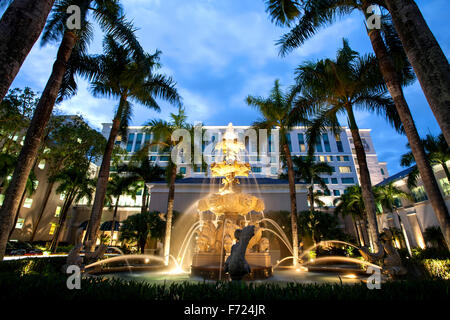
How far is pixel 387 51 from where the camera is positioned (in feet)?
29.2

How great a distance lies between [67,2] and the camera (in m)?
9.71

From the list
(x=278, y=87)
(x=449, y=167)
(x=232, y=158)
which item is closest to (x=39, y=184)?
(x=232, y=158)

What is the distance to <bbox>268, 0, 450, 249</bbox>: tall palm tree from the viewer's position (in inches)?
252

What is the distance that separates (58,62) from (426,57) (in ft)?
38.0

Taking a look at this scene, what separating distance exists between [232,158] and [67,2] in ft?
35.0

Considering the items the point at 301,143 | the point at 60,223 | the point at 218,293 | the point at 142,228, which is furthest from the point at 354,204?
the point at 60,223

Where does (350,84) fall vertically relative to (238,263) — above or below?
above

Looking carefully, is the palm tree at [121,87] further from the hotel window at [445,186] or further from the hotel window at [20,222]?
the hotel window at [445,186]

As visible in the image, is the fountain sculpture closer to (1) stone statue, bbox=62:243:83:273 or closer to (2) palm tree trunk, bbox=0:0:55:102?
(1) stone statue, bbox=62:243:83:273

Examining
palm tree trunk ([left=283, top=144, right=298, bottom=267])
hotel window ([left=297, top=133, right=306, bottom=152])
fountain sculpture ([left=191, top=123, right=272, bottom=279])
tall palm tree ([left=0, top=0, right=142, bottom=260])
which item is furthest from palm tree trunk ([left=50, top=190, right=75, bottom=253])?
hotel window ([left=297, top=133, right=306, bottom=152])

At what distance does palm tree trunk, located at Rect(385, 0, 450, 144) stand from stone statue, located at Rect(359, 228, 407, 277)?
4.26m

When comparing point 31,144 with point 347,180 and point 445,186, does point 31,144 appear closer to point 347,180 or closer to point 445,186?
point 445,186

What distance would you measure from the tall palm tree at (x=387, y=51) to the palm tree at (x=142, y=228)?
18.9 meters
